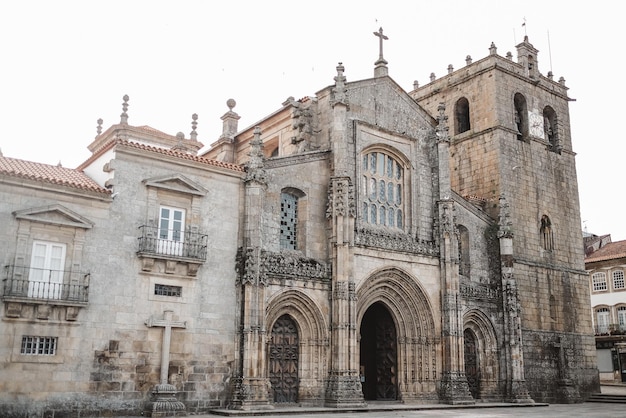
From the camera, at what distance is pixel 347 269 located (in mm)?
24531

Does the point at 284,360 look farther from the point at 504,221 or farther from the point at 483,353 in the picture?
the point at 504,221

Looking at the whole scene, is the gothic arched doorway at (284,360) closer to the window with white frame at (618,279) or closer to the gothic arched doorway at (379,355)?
the gothic arched doorway at (379,355)

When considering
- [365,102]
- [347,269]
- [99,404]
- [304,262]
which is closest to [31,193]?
[99,404]

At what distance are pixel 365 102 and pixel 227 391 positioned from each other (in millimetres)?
12827

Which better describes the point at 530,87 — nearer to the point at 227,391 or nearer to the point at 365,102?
the point at 365,102

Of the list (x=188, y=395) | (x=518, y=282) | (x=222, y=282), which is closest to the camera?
(x=188, y=395)

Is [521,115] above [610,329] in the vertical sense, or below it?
above

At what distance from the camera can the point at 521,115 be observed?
35062mm

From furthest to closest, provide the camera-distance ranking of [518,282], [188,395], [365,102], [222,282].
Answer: [518,282]
[365,102]
[222,282]
[188,395]

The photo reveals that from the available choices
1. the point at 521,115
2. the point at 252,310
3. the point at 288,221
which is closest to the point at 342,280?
the point at 288,221

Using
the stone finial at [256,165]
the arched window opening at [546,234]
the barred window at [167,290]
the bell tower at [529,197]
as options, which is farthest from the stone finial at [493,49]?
the barred window at [167,290]

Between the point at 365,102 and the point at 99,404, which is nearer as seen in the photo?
the point at 99,404

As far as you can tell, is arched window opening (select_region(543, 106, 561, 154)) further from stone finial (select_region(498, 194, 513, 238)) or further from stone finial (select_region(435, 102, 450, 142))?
stone finial (select_region(435, 102, 450, 142))

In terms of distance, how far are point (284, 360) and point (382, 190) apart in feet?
27.2
